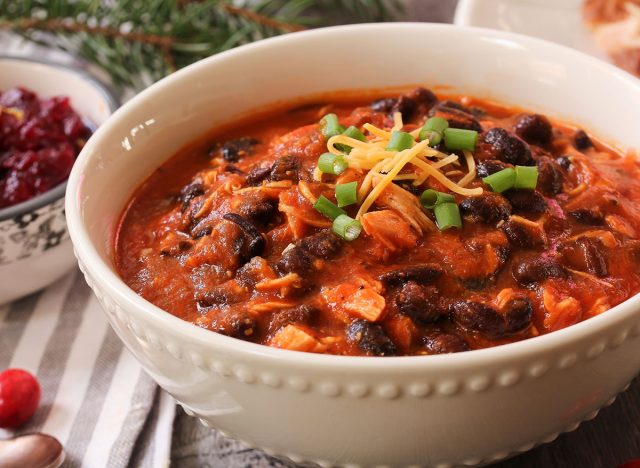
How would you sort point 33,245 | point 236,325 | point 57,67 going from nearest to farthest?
point 236,325, point 33,245, point 57,67

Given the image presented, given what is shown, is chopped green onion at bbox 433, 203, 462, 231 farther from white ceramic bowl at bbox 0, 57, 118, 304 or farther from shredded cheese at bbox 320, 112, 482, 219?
white ceramic bowl at bbox 0, 57, 118, 304

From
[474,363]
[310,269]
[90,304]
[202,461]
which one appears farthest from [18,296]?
[474,363]

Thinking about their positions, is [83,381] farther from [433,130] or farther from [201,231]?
[433,130]

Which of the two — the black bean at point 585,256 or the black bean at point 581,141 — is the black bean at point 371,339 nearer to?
the black bean at point 585,256

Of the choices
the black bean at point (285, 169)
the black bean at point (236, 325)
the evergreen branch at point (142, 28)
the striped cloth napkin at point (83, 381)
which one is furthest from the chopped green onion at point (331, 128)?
the evergreen branch at point (142, 28)

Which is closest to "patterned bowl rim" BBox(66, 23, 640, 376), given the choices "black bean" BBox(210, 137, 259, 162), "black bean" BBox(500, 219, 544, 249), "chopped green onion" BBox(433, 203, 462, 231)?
"black bean" BBox(500, 219, 544, 249)

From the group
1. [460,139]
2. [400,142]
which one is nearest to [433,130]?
[460,139]
